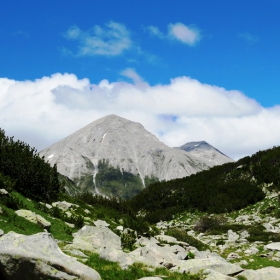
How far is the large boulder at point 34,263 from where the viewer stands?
754 cm

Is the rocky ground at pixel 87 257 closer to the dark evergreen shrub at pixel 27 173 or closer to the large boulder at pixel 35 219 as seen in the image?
the large boulder at pixel 35 219

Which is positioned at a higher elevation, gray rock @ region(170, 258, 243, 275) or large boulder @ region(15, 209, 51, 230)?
large boulder @ region(15, 209, 51, 230)

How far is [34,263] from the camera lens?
770 cm

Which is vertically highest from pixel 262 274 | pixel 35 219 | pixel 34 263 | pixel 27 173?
pixel 27 173

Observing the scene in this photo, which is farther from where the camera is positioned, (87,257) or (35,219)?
(35,219)

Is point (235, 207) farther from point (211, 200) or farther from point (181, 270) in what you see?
point (181, 270)

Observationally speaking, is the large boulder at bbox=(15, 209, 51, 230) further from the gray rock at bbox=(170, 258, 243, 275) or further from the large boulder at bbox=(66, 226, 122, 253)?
the gray rock at bbox=(170, 258, 243, 275)

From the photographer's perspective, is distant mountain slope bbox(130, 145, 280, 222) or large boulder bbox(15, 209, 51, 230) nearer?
large boulder bbox(15, 209, 51, 230)

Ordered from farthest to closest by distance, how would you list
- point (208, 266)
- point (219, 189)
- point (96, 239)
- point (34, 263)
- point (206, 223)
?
1. point (219, 189)
2. point (206, 223)
3. point (96, 239)
4. point (208, 266)
5. point (34, 263)

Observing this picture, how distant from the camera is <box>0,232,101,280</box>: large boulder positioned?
7539 millimetres

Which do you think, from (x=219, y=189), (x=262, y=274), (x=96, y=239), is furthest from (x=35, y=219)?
(x=219, y=189)

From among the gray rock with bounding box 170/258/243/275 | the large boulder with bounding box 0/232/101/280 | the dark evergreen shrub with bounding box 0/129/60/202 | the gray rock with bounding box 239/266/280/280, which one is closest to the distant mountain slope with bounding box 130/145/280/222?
the dark evergreen shrub with bounding box 0/129/60/202

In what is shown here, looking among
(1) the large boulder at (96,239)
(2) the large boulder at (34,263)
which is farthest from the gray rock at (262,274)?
(1) the large boulder at (96,239)

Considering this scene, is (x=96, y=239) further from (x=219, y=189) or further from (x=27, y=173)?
(x=219, y=189)
